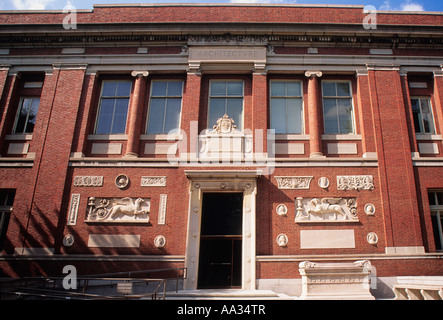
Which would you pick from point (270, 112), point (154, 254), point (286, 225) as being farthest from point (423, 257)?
point (154, 254)

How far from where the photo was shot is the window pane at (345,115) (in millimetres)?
14297

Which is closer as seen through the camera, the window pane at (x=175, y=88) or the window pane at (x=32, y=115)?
the window pane at (x=32, y=115)

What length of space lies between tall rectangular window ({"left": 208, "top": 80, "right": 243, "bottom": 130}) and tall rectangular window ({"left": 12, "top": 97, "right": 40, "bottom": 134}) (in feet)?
26.9

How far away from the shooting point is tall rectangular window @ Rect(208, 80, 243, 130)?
14383 mm

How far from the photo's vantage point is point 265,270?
11984mm

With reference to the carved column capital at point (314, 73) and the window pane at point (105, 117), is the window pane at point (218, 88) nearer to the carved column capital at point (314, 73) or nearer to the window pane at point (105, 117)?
the carved column capital at point (314, 73)

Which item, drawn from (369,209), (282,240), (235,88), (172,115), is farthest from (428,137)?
(172,115)

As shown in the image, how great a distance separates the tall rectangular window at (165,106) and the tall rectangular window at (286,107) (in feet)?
14.1

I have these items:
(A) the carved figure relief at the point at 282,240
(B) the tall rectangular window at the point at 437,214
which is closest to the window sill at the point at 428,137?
(B) the tall rectangular window at the point at 437,214

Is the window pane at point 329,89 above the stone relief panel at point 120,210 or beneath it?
above

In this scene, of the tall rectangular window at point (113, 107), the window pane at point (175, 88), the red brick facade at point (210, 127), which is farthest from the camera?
the window pane at point (175, 88)

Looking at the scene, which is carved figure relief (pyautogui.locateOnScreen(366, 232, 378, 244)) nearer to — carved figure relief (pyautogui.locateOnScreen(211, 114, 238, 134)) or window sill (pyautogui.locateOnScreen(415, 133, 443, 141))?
window sill (pyautogui.locateOnScreen(415, 133, 443, 141))

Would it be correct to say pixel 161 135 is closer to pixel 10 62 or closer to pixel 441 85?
pixel 10 62

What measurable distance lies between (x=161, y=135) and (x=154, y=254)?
501 cm
